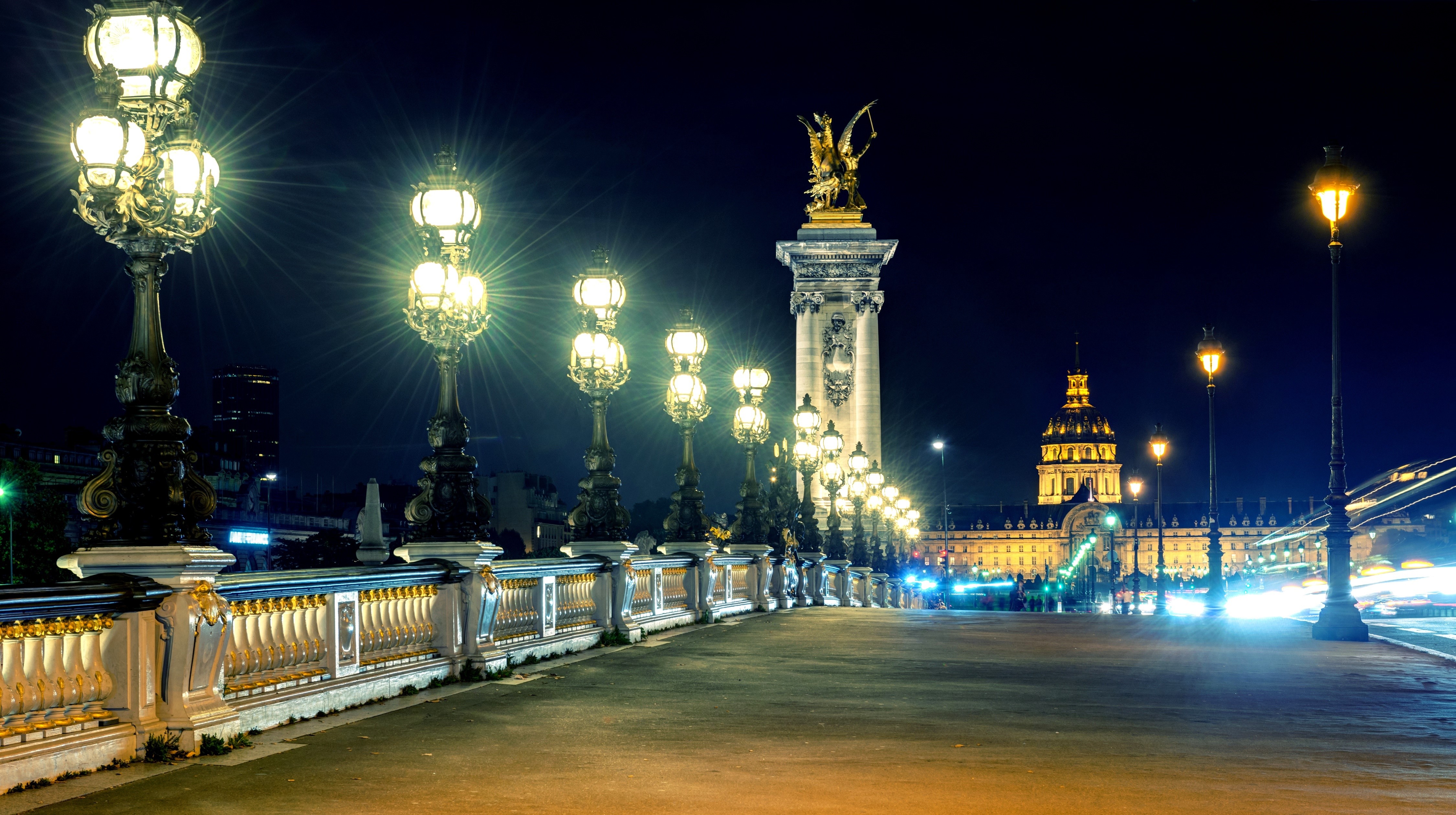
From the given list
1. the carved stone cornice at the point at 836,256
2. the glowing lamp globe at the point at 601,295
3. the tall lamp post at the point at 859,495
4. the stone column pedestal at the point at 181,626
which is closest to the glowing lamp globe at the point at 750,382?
Answer: the glowing lamp globe at the point at 601,295

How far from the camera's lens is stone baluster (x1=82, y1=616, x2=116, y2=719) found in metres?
10.1

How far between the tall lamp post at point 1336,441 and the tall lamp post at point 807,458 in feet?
51.9

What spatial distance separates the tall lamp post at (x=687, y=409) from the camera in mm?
28562

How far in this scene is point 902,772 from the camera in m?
10.7

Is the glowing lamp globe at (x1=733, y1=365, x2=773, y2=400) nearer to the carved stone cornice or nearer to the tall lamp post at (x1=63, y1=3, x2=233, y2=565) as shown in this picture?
the tall lamp post at (x1=63, y1=3, x2=233, y2=565)

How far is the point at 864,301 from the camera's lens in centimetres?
9488

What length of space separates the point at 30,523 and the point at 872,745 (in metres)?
104

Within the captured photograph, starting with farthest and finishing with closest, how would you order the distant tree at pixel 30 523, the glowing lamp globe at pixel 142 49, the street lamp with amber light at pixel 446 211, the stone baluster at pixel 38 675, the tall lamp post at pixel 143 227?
the distant tree at pixel 30 523 < the street lamp with amber light at pixel 446 211 < the glowing lamp globe at pixel 142 49 < the tall lamp post at pixel 143 227 < the stone baluster at pixel 38 675

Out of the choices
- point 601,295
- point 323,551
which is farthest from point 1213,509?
point 323,551

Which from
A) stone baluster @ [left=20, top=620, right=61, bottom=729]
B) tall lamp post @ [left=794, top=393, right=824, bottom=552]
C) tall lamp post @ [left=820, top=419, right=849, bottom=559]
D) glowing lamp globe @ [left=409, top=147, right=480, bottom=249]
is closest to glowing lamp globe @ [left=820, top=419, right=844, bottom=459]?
tall lamp post @ [left=820, top=419, right=849, bottom=559]

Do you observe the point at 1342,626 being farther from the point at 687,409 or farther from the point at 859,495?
the point at 859,495

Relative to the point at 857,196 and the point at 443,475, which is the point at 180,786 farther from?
the point at 857,196

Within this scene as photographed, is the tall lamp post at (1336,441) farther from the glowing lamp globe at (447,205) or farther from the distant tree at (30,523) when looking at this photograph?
the distant tree at (30,523)

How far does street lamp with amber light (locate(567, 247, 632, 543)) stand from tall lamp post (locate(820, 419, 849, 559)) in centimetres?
2785
